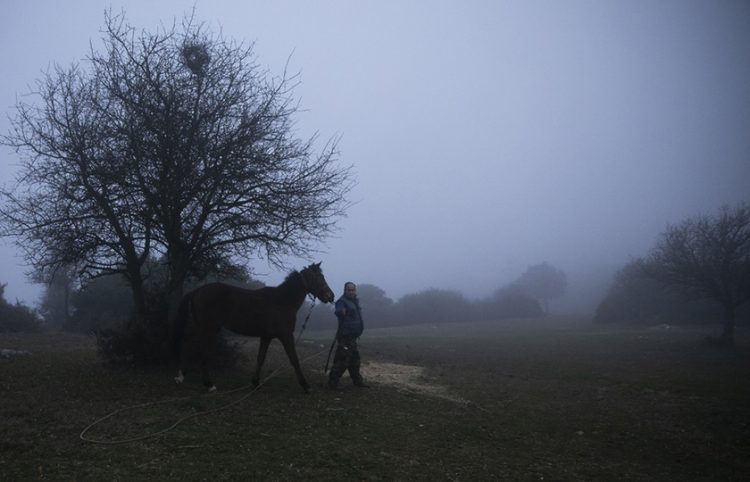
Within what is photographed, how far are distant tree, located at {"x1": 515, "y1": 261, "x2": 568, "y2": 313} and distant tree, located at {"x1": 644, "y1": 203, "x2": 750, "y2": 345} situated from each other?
68271mm

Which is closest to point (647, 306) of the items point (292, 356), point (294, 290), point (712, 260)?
point (712, 260)

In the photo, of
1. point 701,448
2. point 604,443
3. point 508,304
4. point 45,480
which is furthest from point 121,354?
point 508,304

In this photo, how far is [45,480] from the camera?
4723 mm

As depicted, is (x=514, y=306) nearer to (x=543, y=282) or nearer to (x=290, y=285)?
(x=543, y=282)

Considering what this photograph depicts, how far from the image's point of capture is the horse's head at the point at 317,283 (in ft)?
32.7

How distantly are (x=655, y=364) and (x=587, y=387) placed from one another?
7.74m

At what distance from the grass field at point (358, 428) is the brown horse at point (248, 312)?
0.89 metres

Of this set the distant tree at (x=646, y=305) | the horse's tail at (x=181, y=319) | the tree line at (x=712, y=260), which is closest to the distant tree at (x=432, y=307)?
the distant tree at (x=646, y=305)

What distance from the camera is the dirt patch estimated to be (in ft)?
36.9

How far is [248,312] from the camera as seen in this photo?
9.58 meters

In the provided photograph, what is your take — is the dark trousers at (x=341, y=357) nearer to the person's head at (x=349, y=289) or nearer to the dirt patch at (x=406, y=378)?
the person's head at (x=349, y=289)

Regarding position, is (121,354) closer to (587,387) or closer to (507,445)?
(507,445)

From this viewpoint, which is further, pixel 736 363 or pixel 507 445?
pixel 736 363

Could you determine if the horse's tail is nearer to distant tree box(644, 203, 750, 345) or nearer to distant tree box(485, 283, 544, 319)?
distant tree box(644, 203, 750, 345)
